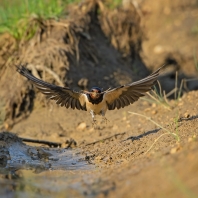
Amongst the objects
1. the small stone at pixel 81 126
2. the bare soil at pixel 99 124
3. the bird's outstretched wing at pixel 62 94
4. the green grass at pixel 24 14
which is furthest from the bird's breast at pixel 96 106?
the green grass at pixel 24 14

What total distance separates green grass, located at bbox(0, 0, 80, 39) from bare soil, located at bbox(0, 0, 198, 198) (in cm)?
18

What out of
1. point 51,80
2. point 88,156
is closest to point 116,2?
point 51,80

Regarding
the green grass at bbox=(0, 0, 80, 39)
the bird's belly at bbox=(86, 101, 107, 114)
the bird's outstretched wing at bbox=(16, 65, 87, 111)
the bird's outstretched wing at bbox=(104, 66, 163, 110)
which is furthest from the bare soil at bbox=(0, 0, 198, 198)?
the bird's outstretched wing at bbox=(16, 65, 87, 111)

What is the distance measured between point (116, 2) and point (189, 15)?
4.66 m

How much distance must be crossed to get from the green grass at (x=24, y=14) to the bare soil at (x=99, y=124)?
179 millimetres

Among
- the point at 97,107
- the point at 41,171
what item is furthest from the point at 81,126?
the point at 41,171

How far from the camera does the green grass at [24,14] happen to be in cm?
827

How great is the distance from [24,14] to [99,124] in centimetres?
212

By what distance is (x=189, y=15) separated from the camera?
1377 centimetres

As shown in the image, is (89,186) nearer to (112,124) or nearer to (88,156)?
(88,156)

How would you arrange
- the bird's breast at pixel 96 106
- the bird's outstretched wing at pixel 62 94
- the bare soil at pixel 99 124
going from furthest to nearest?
the bird's breast at pixel 96 106, the bird's outstretched wing at pixel 62 94, the bare soil at pixel 99 124

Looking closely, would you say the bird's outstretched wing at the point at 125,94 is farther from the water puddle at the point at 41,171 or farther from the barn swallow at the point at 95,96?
the water puddle at the point at 41,171

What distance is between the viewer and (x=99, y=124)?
7543 mm

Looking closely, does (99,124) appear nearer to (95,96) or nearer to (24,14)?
(95,96)
